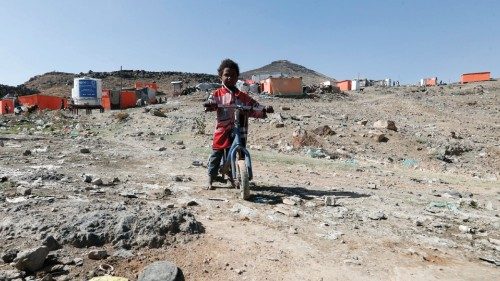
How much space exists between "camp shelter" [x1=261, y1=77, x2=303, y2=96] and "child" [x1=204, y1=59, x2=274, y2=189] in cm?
2584

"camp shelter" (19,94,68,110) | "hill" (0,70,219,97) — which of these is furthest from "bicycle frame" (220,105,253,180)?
"hill" (0,70,219,97)

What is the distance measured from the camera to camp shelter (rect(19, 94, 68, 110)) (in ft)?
92.4

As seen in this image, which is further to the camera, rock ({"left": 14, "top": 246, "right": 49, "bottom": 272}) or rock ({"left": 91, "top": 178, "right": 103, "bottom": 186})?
rock ({"left": 91, "top": 178, "right": 103, "bottom": 186})

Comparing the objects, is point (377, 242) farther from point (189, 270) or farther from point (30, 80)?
point (30, 80)

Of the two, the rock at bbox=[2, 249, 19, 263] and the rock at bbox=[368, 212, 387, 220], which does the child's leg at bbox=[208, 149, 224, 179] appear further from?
the rock at bbox=[2, 249, 19, 263]

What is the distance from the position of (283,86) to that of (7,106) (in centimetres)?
1916

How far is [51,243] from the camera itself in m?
2.97

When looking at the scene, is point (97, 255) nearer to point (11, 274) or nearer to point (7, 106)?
point (11, 274)

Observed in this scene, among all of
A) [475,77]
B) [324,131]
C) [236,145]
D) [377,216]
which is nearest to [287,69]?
[475,77]

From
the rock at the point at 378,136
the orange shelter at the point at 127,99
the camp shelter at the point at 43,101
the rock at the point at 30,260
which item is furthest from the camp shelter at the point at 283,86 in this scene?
the rock at the point at 30,260

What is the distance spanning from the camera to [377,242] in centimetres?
351

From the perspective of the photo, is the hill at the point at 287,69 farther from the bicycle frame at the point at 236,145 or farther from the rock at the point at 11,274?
the rock at the point at 11,274

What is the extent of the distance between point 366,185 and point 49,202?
14.6 ft

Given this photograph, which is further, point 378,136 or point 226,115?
point 378,136
